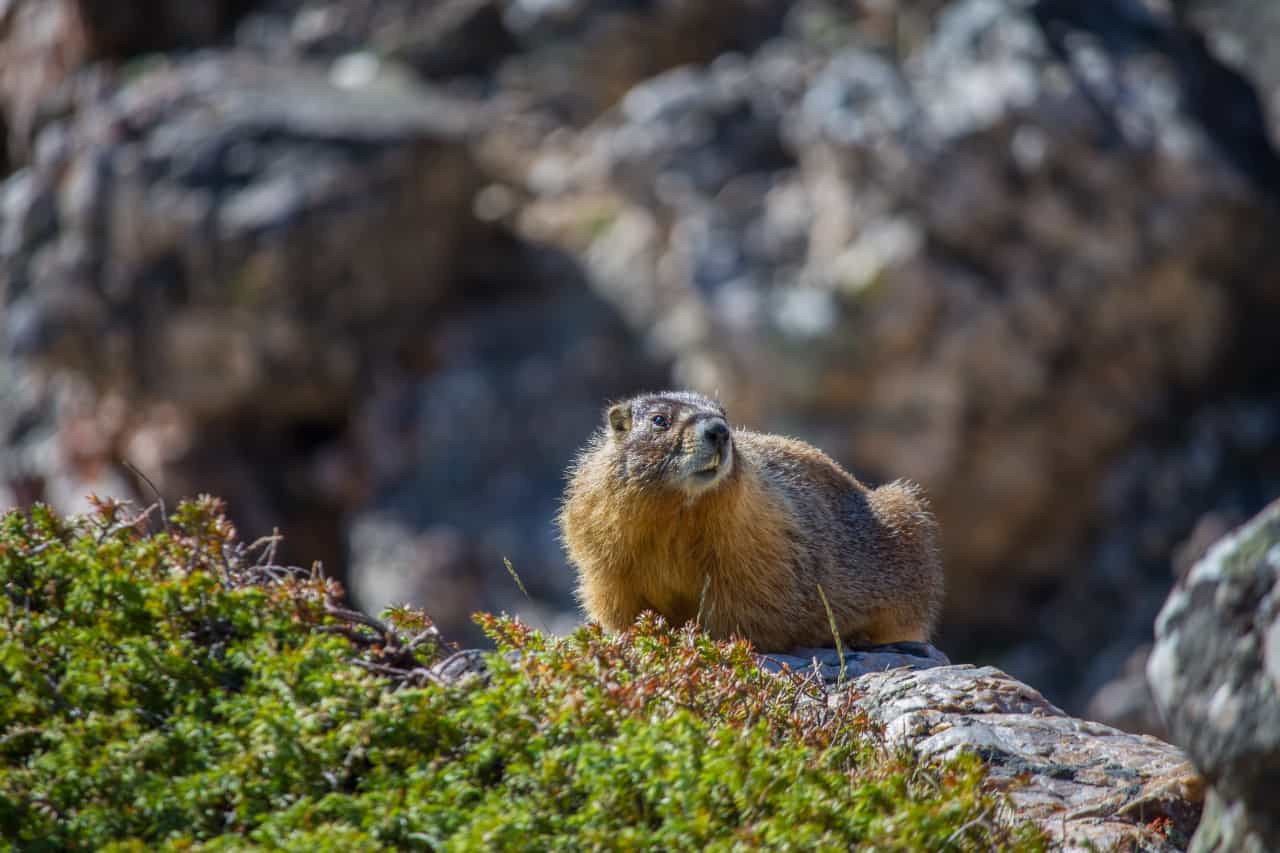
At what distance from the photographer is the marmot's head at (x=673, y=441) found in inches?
293

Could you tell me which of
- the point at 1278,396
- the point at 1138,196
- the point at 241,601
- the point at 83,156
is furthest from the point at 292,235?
the point at 241,601

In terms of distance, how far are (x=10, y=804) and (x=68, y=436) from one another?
68.7 ft

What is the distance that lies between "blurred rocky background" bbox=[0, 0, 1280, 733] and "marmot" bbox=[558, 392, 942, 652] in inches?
447

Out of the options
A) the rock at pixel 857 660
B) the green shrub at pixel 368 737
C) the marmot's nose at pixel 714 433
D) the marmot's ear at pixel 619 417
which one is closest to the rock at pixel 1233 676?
the green shrub at pixel 368 737

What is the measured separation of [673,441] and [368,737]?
3158mm

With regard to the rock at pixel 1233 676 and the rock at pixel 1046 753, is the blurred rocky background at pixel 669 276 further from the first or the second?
the rock at pixel 1233 676

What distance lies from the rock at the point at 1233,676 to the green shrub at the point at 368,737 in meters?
0.95

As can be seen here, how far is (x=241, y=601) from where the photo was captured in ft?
18.2

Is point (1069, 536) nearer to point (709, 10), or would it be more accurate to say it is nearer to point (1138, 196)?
point (1138, 196)

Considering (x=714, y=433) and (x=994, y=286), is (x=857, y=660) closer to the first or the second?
(x=714, y=433)

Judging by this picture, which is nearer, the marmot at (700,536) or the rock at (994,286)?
the marmot at (700,536)

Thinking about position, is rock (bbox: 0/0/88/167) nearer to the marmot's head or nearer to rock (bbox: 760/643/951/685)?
the marmot's head

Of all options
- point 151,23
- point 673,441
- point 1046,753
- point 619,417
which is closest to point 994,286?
point 619,417

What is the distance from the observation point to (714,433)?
7.41 metres
